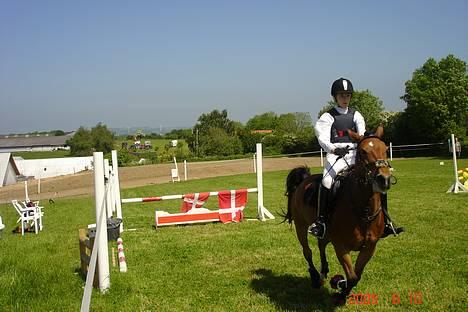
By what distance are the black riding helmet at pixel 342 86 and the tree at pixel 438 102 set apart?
138ft

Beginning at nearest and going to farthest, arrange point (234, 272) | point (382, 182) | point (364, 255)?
point (382, 182) → point (364, 255) → point (234, 272)

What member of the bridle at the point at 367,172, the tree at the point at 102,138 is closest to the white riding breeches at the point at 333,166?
the bridle at the point at 367,172

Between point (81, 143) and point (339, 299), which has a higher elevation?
point (81, 143)

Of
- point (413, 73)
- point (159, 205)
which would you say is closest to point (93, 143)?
point (413, 73)

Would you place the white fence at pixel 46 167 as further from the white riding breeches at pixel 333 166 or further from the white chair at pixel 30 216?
the white riding breeches at pixel 333 166

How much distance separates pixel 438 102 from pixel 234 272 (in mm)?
46588

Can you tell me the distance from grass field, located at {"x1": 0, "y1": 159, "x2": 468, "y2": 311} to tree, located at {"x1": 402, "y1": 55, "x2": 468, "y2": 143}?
1524 inches

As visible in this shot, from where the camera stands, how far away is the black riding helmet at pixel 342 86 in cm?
524

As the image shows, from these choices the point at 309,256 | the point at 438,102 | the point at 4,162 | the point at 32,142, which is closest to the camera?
the point at 309,256

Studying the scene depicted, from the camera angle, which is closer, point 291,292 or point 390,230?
point 390,230

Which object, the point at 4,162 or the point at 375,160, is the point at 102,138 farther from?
the point at 375,160

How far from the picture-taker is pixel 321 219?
4.97 metres

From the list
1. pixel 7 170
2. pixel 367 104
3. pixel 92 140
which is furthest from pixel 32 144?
pixel 367 104
